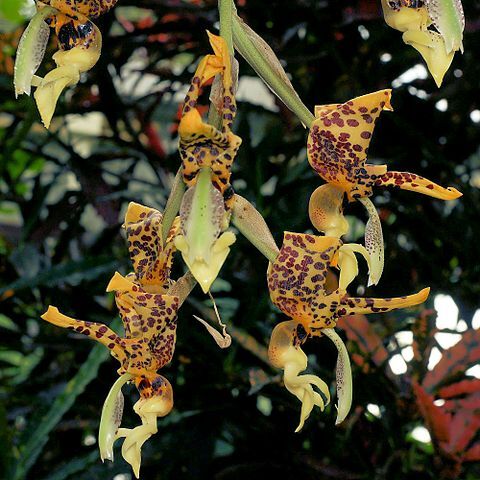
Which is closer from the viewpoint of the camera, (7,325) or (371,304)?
(371,304)

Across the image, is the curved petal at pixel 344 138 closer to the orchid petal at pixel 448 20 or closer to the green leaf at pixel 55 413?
the orchid petal at pixel 448 20

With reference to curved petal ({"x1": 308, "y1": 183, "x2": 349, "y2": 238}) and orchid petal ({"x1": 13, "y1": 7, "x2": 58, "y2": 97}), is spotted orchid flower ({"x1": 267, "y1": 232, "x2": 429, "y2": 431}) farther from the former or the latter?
orchid petal ({"x1": 13, "y1": 7, "x2": 58, "y2": 97})

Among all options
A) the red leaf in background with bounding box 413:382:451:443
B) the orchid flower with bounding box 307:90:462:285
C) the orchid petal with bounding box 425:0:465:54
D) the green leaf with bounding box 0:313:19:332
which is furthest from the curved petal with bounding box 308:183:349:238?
the green leaf with bounding box 0:313:19:332

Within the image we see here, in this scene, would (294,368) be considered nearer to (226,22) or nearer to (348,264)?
(348,264)

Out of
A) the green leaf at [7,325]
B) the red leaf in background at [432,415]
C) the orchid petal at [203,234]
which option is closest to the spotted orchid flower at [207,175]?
the orchid petal at [203,234]

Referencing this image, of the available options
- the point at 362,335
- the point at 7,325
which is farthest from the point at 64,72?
the point at 7,325

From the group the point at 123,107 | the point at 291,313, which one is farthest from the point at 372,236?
the point at 123,107
